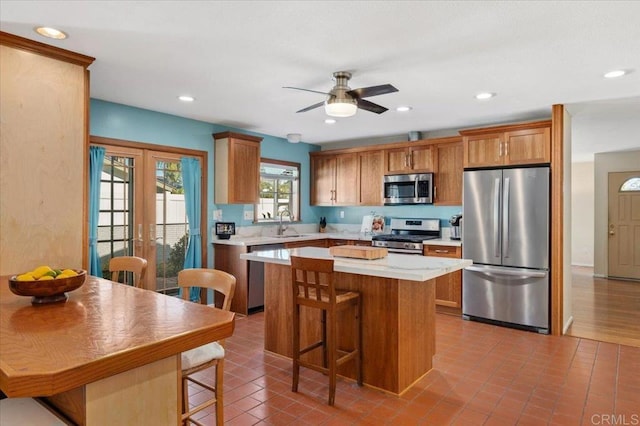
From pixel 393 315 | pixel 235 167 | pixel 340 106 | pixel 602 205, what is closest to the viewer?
pixel 393 315

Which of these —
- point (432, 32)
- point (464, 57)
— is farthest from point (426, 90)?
point (432, 32)

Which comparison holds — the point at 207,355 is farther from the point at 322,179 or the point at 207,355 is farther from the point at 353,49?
the point at 322,179

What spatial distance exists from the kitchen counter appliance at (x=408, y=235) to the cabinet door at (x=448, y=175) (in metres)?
0.49

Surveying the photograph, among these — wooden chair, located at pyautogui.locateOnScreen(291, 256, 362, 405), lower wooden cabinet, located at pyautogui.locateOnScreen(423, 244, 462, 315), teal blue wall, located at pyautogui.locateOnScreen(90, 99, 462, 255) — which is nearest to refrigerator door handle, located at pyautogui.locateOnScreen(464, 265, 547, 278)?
lower wooden cabinet, located at pyautogui.locateOnScreen(423, 244, 462, 315)

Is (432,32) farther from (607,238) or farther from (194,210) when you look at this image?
(607,238)

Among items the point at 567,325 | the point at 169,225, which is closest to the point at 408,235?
the point at 567,325

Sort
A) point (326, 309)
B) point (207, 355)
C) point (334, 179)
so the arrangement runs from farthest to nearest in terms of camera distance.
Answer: point (334, 179) < point (326, 309) < point (207, 355)

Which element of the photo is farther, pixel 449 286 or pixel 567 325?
pixel 449 286

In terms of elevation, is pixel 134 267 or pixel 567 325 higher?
pixel 134 267

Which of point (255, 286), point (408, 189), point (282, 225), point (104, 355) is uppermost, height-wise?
point (408, 189)

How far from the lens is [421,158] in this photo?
17.9 feet

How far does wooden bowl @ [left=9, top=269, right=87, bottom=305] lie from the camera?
1.75 meters

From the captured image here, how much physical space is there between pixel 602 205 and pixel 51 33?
8.89 meters

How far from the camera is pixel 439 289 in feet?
16.3
